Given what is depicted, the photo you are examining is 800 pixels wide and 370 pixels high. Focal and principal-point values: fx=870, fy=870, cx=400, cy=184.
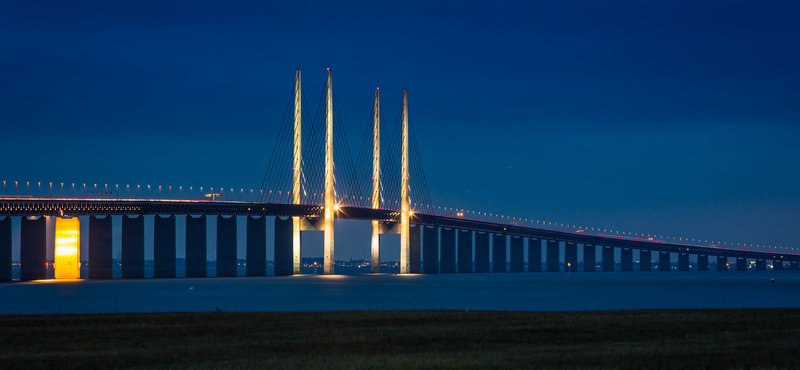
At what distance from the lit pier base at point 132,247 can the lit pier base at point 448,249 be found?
226 feet

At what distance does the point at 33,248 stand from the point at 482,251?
9834 cm

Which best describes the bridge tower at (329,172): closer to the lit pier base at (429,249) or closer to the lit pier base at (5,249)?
the lit pier base at (5,249)

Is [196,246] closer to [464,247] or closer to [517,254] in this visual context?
[464,247]

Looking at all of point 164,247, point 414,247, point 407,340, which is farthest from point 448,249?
point 407,340

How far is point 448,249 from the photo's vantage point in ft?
568

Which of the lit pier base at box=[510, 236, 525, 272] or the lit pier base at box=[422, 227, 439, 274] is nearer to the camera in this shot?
the lit pier base at box=[422, 227, 439, 274]

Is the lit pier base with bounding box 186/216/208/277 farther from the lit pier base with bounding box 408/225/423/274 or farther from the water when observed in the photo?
the lit pier base with bounding box 408/225/423/274

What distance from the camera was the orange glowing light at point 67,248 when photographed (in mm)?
109062

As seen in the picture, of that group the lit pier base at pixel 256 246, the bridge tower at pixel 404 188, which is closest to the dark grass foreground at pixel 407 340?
the lit pier base at pixel 256 246

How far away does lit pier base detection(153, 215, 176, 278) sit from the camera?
117 meters

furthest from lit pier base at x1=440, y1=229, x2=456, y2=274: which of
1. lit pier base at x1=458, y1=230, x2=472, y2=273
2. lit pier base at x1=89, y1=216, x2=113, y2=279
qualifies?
lit pier base at x1=89, y1=216, x2=113, y2=279

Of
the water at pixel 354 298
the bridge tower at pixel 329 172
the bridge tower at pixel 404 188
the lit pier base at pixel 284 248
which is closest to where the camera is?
the water at pixel 354 298

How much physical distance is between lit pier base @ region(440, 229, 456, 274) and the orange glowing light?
77216 millimetres

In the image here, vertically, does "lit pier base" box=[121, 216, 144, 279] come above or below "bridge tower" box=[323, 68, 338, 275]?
below
